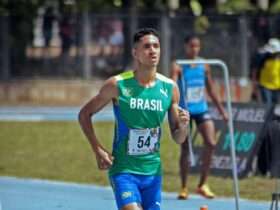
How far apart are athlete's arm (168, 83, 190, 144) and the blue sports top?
496 centimetres

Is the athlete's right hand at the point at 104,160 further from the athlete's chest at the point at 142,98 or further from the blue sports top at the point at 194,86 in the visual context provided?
the blue sports top at the point at 194,86

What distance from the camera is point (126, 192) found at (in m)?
8.95

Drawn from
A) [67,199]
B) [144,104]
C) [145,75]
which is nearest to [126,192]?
[144,104]

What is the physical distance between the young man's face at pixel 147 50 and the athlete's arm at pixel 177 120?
1.35ft

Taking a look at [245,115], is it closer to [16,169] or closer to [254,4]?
[16,169]

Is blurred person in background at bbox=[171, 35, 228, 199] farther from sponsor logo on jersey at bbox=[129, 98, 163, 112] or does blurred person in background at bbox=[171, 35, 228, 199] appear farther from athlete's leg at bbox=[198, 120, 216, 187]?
sponsor logo on jersey at bbox=[129, 98, 163, 112]

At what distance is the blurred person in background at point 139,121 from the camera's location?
9.10m

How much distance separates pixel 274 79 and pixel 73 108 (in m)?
12.2

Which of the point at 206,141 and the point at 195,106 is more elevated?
the point at 195,106

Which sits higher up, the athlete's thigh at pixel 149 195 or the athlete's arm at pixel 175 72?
the athlete's arm at pixel 175 72

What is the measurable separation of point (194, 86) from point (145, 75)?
5.49 m

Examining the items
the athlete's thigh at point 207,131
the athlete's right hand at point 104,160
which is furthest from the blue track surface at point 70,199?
the athlete's right hand at point 104,160

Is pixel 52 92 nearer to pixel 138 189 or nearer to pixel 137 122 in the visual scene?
pixel 137 122

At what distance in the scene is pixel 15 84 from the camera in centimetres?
3406
